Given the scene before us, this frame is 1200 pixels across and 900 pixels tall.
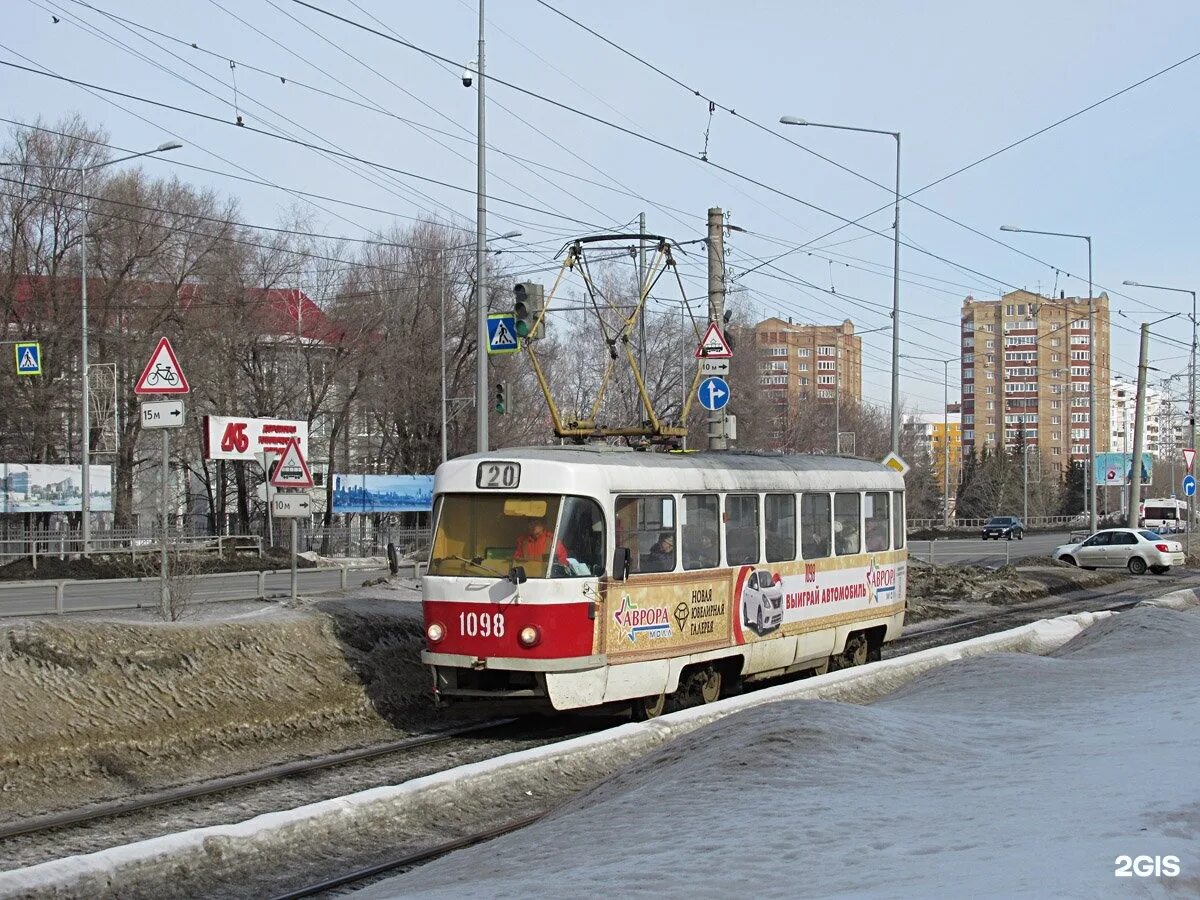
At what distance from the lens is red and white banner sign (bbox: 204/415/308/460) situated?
41438mm

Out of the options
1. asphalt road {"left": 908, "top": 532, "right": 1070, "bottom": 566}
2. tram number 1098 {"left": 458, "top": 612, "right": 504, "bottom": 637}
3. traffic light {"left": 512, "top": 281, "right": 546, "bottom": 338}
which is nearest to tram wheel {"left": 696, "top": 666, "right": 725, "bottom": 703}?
tram number 1098 {"left": 458, "top": 612, "right": 504, "bottom": 637}

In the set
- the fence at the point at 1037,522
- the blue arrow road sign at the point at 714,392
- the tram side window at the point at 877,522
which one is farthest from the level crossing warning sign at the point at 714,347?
the fence at the point at 1037,522

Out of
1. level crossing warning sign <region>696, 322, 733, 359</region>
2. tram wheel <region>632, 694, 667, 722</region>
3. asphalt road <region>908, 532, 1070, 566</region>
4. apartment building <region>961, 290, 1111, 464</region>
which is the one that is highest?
apartment building <region>961, 290, 1111, 464</region>

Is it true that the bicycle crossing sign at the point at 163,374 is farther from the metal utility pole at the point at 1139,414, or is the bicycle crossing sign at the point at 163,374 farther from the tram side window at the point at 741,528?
the metal utility pole at the point at 1139,414

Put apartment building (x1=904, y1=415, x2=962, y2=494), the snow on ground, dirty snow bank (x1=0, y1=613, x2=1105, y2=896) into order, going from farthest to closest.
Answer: apartment building (x1=904, y1=415, x2=962, y2=494) < dirty snow bank (x1=0, y1=613, x2=1105, y2=896) < the snow on ground

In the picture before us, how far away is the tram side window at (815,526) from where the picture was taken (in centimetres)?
1552

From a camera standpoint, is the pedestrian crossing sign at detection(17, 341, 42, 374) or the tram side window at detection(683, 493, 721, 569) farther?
the pedestrian crossing sign at detection(17, 341, 42, 374)

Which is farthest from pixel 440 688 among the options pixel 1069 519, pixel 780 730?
pixel 1069 519

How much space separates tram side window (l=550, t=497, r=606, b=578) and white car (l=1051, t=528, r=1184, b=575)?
30.9m

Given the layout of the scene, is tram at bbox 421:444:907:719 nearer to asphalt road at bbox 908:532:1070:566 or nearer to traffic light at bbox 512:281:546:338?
traffic light at bbox 512:281:546:338

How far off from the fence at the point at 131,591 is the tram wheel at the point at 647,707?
988 cm

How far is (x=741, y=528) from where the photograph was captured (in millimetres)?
14281

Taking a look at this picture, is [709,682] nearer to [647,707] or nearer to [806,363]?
[647,707]

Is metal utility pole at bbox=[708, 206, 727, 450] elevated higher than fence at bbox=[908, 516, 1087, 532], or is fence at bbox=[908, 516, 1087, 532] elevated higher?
metal utility pole at bbox=[708, 206, 727, 450]
